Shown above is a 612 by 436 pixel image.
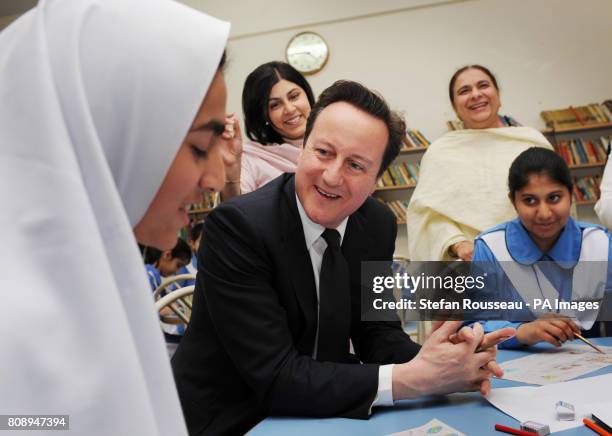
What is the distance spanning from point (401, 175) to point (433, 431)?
174 inches

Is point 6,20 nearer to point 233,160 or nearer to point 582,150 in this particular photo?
point 233,160

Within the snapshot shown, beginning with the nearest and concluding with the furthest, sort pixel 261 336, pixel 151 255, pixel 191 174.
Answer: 1. pixel 191 174
2. pixel 261 336
3. pixel 151 255

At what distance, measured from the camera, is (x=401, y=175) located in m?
5.22

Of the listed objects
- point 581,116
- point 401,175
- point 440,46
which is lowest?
point 401,175

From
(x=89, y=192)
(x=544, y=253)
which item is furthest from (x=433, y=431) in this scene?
(x=544, y=253)

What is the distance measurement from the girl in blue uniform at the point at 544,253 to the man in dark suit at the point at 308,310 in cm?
66

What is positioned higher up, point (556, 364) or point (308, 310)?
point (308, 310)

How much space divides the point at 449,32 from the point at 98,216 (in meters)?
5.02

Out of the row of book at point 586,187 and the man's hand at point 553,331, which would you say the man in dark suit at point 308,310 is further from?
the row of book at point 586,187

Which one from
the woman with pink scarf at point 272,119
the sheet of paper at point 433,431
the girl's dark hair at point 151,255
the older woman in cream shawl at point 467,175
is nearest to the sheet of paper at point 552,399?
the sheet of paper at point 433,431

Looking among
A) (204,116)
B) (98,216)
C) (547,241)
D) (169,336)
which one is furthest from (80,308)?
(169,336)

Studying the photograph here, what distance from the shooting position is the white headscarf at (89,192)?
0.58 m

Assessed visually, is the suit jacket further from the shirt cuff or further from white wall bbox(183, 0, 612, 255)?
white wall bbox(183, 0, 612, 255)

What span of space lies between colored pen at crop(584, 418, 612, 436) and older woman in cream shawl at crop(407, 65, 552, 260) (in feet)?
4.90
